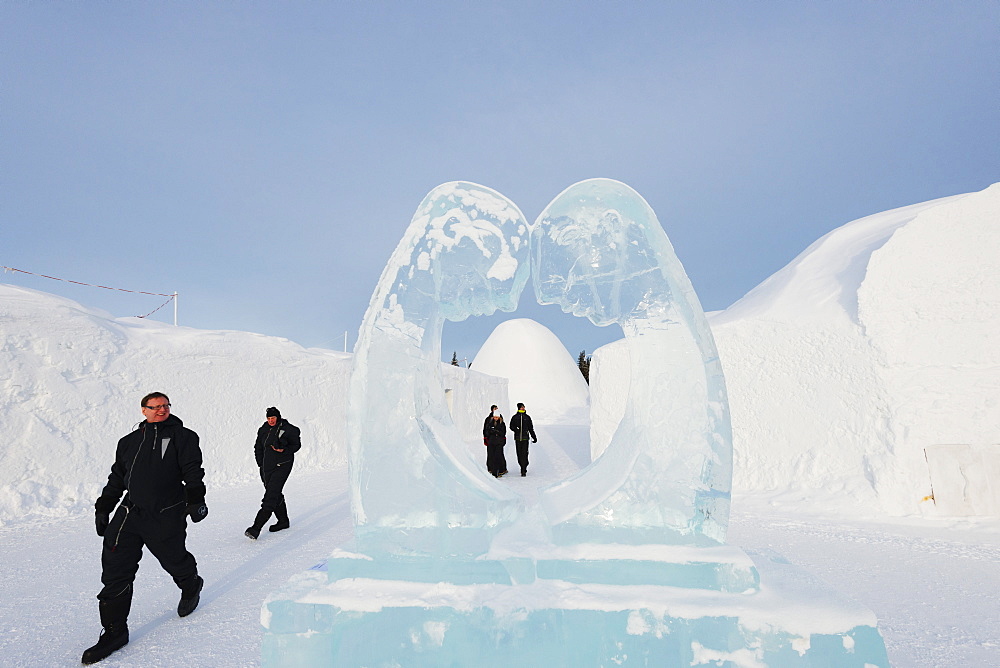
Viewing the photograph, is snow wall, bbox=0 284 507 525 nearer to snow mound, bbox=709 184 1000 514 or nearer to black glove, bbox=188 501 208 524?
black glove, bbox=188 501 208 524

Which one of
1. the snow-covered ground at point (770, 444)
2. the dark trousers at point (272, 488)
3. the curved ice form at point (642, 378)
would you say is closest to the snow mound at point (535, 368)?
the snow-covered ground at point (770, 444)

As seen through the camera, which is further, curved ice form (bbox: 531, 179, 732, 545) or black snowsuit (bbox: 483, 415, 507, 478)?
black snowsuit (bbox: 483, 415, 507, 478)

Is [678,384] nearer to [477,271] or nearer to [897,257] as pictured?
[477,271]

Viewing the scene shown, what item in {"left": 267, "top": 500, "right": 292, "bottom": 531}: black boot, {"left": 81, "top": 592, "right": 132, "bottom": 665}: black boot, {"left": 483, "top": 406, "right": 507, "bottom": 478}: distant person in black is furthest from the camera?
{"left": 483, "top": 406, "right": 507, "bottom": 478}: distant person in black

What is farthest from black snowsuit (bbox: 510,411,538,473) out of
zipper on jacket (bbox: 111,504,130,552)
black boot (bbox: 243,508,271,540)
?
zipper on jacket (bbox: 111,504,130,552)

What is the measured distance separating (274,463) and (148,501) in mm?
2028

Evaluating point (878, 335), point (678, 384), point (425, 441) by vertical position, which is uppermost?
point (878, 335)

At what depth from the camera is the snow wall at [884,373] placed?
583cm

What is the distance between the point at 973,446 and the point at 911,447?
1.91ft

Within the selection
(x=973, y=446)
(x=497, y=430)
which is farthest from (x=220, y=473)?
(x=973, y=446)

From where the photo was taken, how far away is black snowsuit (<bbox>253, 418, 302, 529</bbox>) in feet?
15.2

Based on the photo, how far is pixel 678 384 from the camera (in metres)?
2.21

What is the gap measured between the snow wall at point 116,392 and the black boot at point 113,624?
382cm

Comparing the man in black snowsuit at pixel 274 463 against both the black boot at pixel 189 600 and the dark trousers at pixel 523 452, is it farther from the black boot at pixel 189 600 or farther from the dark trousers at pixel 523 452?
the dark trousers at pixel 523 452
